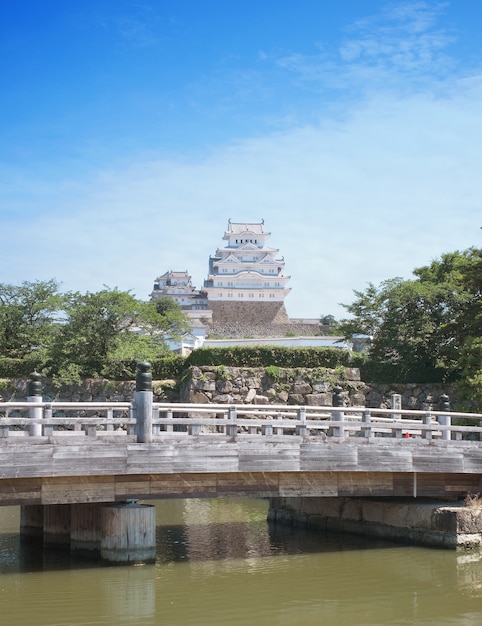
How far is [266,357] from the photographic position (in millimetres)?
38844

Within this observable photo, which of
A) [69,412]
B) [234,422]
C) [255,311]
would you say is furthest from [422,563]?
[255,311]

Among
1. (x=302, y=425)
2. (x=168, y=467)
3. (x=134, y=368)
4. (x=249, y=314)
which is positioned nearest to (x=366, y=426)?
(x=302, y=425)

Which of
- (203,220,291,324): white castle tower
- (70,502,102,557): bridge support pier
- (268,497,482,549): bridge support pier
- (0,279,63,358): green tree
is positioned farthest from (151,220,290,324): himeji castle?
(70,502,102,557): bridge support pier

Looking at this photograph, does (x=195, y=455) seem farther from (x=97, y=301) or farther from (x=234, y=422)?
(x=97, y=301)

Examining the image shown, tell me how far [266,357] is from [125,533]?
2339 cm

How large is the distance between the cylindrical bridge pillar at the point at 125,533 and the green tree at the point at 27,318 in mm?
28259

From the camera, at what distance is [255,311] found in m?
82.2

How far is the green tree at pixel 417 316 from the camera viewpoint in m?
37.7

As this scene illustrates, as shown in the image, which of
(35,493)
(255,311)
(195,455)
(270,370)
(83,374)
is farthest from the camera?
(255,311)

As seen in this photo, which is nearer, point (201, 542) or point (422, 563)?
point (422, 563)

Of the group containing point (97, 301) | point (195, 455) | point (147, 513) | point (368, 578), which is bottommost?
point (368, 578)

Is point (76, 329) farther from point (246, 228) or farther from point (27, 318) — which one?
point (246, 228)

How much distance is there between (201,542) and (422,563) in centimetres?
526

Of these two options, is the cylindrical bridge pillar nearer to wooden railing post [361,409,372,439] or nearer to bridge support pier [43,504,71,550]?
bridge support pier [43,504,71,550]
